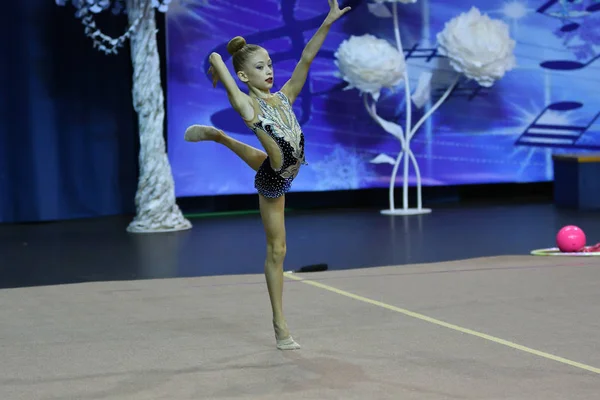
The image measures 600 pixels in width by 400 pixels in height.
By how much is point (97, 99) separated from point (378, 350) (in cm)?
578

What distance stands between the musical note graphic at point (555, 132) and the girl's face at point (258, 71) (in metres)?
6.58

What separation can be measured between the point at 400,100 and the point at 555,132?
164cm

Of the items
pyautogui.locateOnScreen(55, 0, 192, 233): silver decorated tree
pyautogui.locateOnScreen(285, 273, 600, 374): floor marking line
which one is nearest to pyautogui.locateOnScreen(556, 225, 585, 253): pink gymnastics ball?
pyautogui.locateOnScreen(285, 273, 600, 374): floor marking line

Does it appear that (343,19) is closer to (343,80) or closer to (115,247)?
(343,80)

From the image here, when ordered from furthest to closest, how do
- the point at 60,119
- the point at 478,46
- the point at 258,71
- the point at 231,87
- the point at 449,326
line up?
the point at 60,119, the point at 478,46, the point at 449,326, the point at 258,71, the point at 231,87

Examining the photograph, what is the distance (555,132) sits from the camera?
10086mm

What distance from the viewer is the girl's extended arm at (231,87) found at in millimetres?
3615

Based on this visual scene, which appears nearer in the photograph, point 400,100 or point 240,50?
point 240,50

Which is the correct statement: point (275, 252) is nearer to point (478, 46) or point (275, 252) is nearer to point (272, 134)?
point (272, 134)

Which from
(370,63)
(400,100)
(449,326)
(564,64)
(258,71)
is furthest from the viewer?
(564,64)

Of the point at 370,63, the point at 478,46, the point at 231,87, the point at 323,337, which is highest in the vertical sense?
the point at 478,46

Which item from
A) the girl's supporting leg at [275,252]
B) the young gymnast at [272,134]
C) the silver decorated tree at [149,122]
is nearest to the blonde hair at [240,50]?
the young gymnast at [272,134]

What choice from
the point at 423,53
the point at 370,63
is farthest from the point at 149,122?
the point at 423,53

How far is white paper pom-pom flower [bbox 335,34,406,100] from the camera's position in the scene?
8.49 metres
